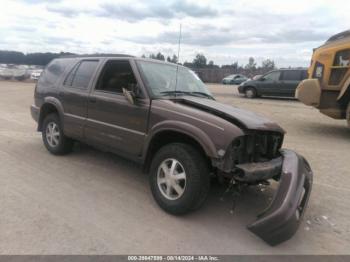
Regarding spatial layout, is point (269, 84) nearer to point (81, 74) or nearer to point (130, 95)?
point (81, 74)

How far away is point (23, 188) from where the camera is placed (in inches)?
170

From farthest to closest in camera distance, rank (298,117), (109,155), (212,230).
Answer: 1. (298,117)
2. (109,155)
3. (212,230)

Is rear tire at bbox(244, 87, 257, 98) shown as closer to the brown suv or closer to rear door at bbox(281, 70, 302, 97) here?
rear door at bbox(281, 70, 302, 97)

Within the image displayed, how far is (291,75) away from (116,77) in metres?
15.4

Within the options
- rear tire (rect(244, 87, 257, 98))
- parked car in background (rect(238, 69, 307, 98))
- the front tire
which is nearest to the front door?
the front tire

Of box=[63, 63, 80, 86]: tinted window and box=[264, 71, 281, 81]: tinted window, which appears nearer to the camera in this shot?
box=[63, 63, 80, 86]: tinted window

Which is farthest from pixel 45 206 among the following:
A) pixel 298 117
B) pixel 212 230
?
pixel 298 117

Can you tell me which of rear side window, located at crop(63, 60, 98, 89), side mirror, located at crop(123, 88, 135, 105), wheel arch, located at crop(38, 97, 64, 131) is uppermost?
rear side window, located at crop(63, 60, 98, 89)

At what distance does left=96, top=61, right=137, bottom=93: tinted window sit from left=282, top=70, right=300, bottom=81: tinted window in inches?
602

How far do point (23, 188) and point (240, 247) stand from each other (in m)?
2.96

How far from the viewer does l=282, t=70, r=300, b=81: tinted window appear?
1794 centimetres

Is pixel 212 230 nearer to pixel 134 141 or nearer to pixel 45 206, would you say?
pixel 134 141

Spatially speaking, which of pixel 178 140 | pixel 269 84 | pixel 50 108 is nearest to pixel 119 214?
pixel 178 140

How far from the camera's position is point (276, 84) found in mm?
18703
